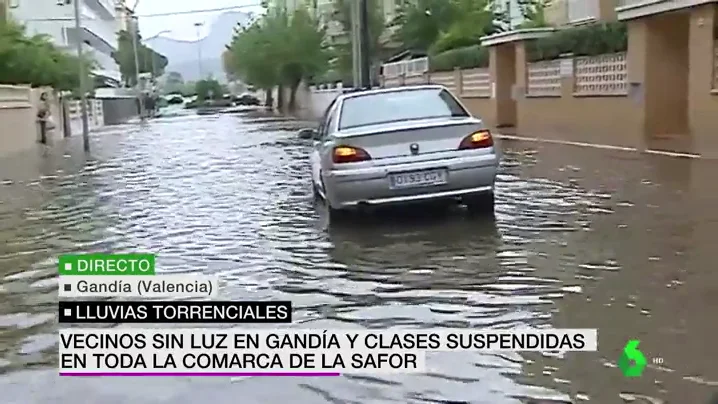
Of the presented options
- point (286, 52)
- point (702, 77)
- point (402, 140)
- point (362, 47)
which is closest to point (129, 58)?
point (286, 52)

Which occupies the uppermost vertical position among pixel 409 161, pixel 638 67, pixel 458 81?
pixel 638 67

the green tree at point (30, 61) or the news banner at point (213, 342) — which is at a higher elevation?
the green tree at point (30, 61)

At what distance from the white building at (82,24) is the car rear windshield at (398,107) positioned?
44946mm

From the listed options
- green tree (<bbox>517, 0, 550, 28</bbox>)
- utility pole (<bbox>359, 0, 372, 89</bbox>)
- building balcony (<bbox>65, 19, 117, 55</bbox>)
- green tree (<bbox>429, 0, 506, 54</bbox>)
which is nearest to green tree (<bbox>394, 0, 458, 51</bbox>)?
green tree (<bbox>429, 0, 506, 54</bbox>)

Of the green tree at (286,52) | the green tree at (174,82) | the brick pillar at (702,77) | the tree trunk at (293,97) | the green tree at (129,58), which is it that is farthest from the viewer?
the green tree at (174,82)

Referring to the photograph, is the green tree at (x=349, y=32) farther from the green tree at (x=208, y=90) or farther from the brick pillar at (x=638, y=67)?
the green tree at (x=208, y=90)

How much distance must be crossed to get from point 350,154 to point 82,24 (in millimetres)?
59302

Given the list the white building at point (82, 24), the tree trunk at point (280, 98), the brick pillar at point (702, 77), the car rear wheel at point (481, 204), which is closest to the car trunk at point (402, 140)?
the car rear wheel at point (481, 204)

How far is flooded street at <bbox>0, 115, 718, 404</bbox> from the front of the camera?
559cm

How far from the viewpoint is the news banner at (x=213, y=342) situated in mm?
5469

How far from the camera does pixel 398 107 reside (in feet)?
39.0

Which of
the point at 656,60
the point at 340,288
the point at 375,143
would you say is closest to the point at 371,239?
the point at 375,143

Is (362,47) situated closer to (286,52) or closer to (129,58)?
(286,52)

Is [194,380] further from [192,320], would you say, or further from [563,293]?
[563,293]
